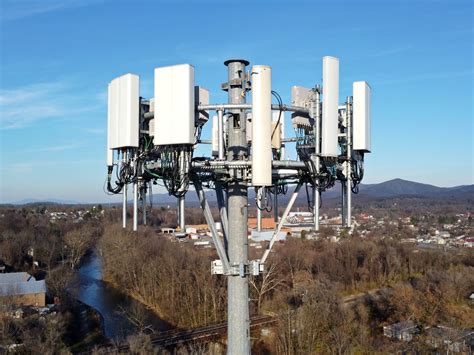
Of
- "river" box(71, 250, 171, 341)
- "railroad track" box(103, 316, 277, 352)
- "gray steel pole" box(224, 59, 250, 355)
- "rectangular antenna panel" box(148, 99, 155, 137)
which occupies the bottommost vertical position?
"river" box(71, 250, 171, 341)

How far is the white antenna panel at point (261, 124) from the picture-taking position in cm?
676

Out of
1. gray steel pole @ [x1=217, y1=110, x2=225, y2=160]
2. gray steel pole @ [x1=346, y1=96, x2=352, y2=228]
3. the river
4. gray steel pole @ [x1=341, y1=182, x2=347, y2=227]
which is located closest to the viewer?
gray steel pole @ [x1=217, y1=110, x2=225, y2=160]

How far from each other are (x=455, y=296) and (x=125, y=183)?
103ft

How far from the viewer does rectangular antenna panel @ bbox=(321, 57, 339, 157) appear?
725 cm

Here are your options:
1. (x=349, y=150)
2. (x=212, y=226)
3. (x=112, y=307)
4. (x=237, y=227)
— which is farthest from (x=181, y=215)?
(x=112, y=307)

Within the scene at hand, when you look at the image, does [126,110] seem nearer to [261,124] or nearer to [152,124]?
[152,124]

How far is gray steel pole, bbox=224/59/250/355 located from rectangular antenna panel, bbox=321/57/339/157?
1.18 meters

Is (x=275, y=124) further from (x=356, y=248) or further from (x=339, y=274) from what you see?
(x=356, y=248)

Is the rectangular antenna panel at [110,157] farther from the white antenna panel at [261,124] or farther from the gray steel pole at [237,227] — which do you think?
the white antenna panel at [261,124]

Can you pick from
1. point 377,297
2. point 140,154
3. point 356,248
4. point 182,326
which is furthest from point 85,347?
point 356,248

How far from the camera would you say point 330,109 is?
7.31 meters

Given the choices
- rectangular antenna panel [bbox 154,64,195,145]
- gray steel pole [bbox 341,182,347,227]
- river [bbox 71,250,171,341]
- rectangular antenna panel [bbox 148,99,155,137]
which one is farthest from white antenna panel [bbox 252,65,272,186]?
river [bbox 71,250,171,341]

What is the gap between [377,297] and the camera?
3369 centimetres

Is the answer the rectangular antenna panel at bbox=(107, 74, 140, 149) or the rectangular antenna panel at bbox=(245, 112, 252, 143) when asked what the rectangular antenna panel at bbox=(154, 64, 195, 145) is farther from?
the rectangular antenna panel at bbox=(245, 112, 252, 143)
